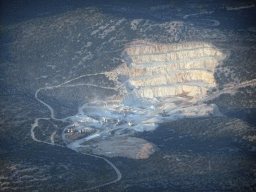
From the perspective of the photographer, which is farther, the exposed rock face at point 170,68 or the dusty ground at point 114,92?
the exposed rock face at point 170,68

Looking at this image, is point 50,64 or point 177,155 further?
point 50,64

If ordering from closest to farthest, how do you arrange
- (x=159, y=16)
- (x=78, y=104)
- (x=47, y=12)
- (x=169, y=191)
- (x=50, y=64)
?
1. (x=169, y=191)
2. (x=78, y=104)
3. (x=50, y=64)
4. (x=159, y=16)
5. (x=47, y=12)

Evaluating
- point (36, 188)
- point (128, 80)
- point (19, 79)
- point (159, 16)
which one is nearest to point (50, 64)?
point (19, 79)

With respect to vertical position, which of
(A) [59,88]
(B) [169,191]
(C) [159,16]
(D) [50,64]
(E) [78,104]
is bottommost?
(B) [169,191]

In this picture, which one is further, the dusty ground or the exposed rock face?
the exposed rock face

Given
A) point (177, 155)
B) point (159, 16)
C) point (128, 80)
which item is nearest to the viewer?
point (177, 155)

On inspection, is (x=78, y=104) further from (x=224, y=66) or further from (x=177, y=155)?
(x=224, y=66)

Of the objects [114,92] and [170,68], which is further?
[170,68]

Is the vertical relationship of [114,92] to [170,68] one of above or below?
below
